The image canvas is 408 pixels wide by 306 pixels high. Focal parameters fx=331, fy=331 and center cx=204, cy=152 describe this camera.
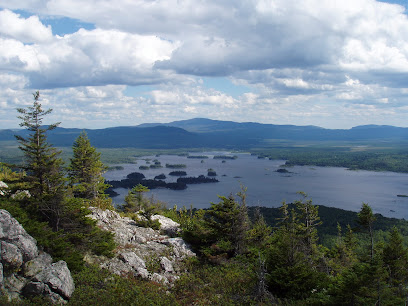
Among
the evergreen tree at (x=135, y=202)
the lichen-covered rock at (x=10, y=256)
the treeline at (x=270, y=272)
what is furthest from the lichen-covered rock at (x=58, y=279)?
the evergreen tree at (x=135, y=202)

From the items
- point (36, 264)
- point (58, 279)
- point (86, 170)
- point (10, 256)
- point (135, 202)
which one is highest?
point (86, 170)

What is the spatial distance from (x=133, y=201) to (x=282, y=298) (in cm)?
2581

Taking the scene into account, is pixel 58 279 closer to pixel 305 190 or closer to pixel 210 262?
pixel 210 262

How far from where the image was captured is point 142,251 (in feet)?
69.7

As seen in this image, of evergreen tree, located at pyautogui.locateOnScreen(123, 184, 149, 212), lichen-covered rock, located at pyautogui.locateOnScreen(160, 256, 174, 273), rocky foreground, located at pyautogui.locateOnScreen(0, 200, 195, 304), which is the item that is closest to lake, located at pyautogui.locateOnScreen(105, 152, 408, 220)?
evergreen tree, located at pyautogui.locateOnScreen(123, 184, 149, 212)

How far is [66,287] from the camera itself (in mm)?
14125

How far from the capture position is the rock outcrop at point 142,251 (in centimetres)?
1828

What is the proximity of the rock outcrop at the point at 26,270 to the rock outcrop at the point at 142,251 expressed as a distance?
352 centimetres

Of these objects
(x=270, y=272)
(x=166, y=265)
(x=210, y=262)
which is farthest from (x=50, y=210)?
(x=270, y=272)

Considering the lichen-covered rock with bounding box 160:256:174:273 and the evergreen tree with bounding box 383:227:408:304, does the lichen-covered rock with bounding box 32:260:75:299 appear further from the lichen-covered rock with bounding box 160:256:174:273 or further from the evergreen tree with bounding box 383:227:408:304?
the evergreen tree with bounding box 383:227:408:304

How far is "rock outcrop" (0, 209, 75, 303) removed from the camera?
1356 centimetres

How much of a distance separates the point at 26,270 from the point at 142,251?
795 cm

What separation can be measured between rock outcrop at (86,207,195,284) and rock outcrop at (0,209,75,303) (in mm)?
3521

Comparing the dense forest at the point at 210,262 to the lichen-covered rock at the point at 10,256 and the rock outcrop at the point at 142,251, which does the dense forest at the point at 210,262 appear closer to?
the rock outcrop at the point at 142,251
